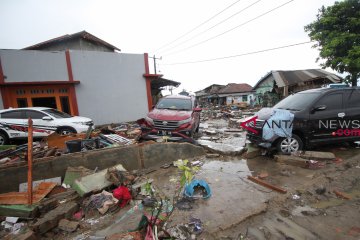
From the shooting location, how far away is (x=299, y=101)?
584 cm

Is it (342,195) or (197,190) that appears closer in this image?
(342,195)

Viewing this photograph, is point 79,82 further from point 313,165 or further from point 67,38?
point 313,165

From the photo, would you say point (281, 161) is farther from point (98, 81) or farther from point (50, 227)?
point (98, 81)

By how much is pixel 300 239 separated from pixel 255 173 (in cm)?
222

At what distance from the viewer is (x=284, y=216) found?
9.82 feet

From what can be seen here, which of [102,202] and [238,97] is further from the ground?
[238,97]

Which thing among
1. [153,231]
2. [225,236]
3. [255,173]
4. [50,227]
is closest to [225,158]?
[255,173]

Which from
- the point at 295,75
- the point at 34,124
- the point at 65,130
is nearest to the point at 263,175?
the point at 65,130

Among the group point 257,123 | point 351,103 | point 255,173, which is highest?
point 351,103

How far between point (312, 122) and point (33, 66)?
13.3m

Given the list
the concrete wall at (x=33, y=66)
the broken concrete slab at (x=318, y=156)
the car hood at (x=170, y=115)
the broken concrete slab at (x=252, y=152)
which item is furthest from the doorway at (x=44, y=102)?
the broken concrete slab at (x=318, y=156)

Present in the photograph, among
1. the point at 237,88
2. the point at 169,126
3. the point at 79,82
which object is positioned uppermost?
the point at 79,82

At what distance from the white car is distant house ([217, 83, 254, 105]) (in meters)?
30.7

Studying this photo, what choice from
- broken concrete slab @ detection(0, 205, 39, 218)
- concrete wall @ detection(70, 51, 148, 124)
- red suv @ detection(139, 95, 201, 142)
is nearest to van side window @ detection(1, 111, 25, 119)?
concrete wall @ detection(70, 51, 148, 124)
